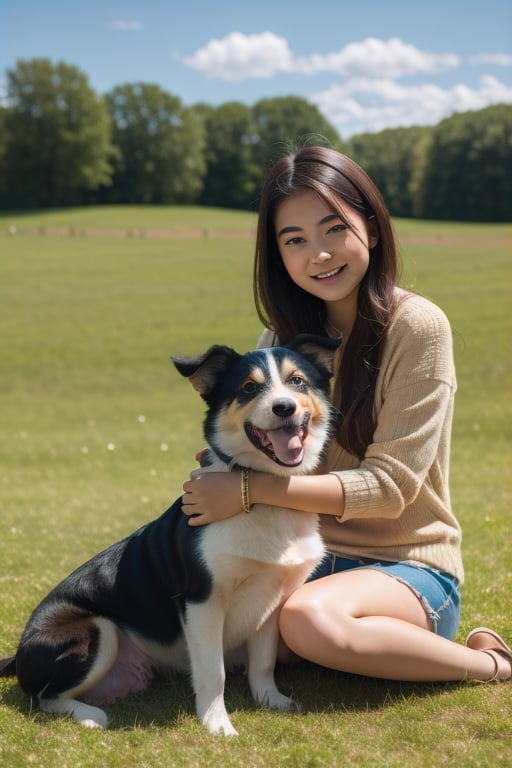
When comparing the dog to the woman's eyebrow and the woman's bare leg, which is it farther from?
the woman's eyebrow

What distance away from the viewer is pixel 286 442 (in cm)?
356

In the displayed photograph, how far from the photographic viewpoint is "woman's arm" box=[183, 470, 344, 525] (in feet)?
12.0

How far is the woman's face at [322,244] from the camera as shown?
4160 millimetres

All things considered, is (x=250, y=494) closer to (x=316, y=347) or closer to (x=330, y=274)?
(x=316, y=347)

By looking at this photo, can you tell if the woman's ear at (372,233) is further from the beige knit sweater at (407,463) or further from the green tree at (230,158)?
the green tree at (230,158)

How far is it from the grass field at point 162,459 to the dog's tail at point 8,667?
4.8 inches

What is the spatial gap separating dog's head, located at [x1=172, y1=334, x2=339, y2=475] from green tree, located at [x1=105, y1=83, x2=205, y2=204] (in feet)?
267

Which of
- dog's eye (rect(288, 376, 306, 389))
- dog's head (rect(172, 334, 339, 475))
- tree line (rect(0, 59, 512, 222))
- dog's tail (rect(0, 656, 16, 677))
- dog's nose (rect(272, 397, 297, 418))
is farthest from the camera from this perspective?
tree line (rect(0, 59, 512, 222))

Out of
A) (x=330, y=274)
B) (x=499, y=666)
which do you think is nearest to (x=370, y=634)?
(x=499, y=666)

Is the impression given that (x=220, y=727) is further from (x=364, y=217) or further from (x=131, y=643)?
(x=364, y=217)

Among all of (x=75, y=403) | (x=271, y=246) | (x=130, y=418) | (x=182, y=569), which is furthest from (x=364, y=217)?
(x=75, y=403)

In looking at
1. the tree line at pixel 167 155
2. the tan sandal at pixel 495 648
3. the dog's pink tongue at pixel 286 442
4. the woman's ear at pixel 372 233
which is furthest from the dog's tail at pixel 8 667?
the tree line at pixel 167 155

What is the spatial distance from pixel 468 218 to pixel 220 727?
249 feet

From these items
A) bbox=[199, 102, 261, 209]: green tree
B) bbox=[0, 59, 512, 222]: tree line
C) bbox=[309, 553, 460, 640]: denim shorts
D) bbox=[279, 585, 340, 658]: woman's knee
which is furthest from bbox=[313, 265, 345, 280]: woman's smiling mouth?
bbox=[199, 102, 261, 209]: green tree
